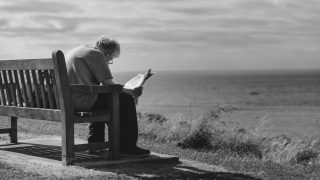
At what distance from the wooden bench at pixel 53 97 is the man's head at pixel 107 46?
506 mm

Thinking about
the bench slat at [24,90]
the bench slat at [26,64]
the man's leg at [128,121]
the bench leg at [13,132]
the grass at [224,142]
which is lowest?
the grass at [224,142]

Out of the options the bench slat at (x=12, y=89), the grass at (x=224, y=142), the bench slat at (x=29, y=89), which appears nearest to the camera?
the bench slat at (x=29, y=89)

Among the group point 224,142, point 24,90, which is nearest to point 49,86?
point 24,90

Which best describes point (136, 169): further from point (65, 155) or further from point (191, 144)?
point (191, 144)

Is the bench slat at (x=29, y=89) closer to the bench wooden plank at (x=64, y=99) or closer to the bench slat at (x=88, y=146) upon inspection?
the bench wooden plank at (x=64, y=99)

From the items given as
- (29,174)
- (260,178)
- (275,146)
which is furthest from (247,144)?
(29,174)

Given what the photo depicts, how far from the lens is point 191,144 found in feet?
38.4

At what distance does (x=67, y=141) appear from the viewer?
7164 millimetres

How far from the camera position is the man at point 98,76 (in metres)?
7.40

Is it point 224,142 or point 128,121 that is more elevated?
point 128,121

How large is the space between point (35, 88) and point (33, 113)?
35 centimetres

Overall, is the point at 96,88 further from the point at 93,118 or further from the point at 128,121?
the point at 128,121

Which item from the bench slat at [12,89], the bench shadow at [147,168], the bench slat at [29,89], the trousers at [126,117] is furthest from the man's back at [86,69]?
the bench slat at [12,89]

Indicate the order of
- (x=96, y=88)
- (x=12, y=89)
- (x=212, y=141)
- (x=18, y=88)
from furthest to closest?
(x=212, y=141), (x=12, y=89), (x=18, y=88), (x=96, y=88)
